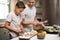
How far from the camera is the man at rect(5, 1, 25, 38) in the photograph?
7.71ft

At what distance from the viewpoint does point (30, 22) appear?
2662 millimetres

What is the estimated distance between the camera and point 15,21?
2.46 metres

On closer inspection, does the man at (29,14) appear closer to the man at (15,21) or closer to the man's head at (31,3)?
the man's head at (31,3)

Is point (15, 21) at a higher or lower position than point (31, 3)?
lower

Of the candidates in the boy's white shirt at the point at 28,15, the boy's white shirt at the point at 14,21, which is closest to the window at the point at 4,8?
the boy's white shirt at the point at 28,15

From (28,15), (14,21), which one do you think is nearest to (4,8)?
(28,15)

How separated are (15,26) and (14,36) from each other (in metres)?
0.15

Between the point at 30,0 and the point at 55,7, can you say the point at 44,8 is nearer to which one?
the point at 55,7

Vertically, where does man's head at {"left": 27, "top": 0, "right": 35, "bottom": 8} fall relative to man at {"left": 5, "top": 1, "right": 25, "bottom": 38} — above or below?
above

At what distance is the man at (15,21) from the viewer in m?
2.35

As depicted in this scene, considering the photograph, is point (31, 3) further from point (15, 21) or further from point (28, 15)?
point (15, 21)

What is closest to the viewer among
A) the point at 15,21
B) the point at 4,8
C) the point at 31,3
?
the point at 15,21

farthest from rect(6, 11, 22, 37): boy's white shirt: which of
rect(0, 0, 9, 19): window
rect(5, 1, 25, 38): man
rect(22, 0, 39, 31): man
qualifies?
rect(0, 0, 9, 19): window

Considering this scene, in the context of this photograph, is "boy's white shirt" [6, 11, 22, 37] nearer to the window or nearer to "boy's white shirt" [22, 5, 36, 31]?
"boy's white shirt" [22, 5, 36, 31]
